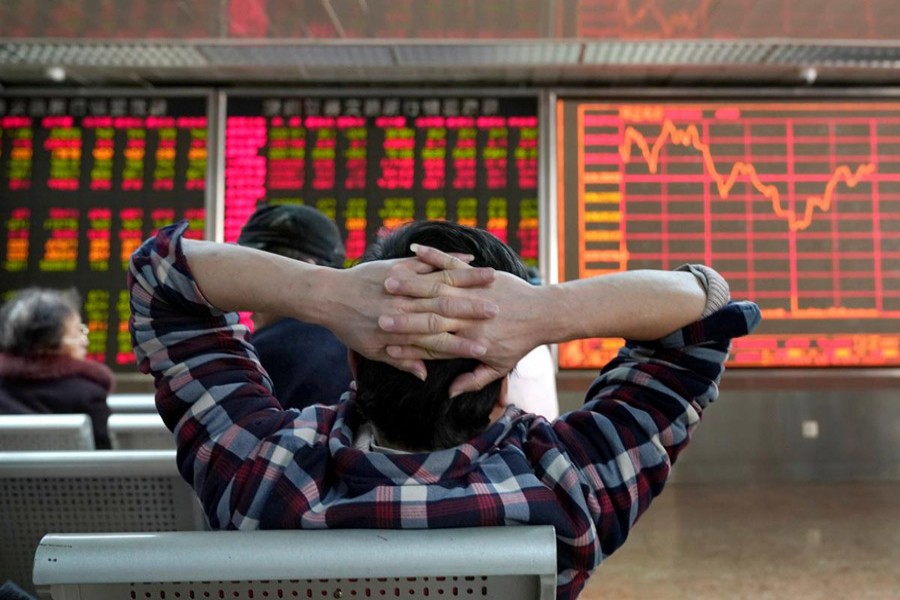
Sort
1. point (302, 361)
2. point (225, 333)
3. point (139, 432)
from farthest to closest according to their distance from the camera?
point (139, 432) → point (302, 361) → point (225, 333)

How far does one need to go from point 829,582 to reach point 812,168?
209 cm

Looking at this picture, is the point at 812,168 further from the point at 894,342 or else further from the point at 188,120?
the point at 188,120

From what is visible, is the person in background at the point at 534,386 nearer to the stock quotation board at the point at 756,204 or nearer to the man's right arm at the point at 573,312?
the man's right arm at the point at 573,312

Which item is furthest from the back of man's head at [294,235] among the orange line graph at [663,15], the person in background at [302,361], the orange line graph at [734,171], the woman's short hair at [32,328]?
the orange line graph at [734,171]

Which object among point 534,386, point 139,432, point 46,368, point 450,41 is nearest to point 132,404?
point 46,368

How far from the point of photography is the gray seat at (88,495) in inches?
47.9

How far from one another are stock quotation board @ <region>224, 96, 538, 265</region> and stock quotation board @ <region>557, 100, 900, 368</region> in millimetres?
245

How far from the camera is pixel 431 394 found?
0.78 meters

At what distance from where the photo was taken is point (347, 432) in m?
0.83

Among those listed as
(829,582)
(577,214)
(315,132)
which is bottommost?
(829,582)

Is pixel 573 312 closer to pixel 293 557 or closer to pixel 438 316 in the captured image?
pixel 438 316

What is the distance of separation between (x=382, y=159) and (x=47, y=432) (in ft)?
8.72

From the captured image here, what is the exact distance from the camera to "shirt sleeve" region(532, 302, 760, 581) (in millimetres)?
795

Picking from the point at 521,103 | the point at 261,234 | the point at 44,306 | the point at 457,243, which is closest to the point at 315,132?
the point at 521,103
